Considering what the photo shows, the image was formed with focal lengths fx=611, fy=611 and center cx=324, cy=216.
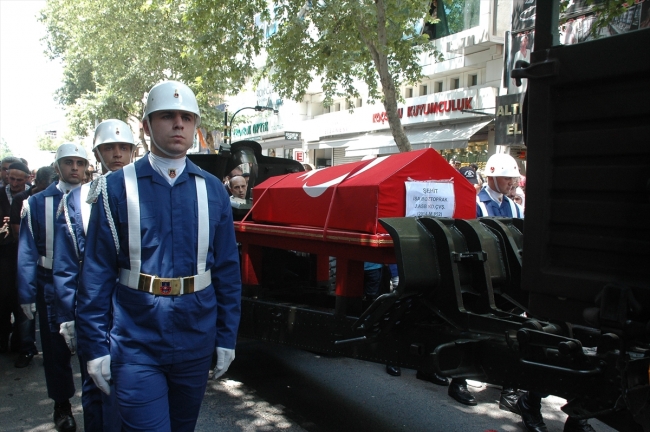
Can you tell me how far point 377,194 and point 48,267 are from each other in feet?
8.30

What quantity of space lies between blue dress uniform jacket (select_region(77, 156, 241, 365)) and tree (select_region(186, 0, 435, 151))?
1010 cm

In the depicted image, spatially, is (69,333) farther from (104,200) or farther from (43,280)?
(43,280)

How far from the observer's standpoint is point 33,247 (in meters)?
4.68

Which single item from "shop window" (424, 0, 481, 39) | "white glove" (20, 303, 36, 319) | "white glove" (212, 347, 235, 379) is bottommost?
"white glove" (20, 303, 36, 319)

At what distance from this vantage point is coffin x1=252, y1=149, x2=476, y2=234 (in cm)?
388

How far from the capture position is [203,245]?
281 cm

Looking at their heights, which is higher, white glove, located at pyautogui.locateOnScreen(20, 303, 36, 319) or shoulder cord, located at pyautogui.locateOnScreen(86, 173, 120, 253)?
shoulder cord, located at pyautogui.locateOnScreen(86, 173, 120, 253)

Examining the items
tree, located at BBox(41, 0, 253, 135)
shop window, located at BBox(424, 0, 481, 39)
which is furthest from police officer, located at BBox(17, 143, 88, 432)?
shop window, located at BBox(424, 0, 481, 39)

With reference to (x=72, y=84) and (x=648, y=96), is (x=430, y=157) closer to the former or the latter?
(x=648, y=96)

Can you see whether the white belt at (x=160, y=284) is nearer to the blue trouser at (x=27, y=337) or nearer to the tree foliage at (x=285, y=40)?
the blue trouser at (x=27, y=337)

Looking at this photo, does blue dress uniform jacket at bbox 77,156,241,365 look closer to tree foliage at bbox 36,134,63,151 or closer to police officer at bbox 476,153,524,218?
police officer at bbox 476,153,524,218

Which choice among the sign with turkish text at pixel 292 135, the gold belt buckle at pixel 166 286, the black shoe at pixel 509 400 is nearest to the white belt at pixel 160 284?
the gold belt buckle at pixel 166 286

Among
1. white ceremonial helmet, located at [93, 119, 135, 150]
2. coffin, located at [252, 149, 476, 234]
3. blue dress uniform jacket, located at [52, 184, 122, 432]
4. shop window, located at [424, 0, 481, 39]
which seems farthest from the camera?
shop window, located at [424, 0, 481, 39]

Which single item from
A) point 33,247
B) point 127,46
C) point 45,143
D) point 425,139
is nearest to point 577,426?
Answer: point 33,247
